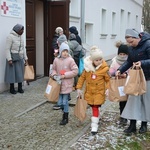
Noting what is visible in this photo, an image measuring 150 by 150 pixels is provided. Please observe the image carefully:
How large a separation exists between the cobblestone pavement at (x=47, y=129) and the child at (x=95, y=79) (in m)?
0.32

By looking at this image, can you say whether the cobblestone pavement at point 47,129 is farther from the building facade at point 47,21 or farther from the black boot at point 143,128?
the building facade at point 47,21

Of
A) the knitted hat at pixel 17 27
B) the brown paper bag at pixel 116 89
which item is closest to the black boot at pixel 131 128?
the brown paper bag at pixel 116 89

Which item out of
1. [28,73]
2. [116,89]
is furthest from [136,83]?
[28,73]

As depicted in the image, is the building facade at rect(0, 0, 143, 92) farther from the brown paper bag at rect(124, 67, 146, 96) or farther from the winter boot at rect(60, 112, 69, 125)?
the brown paper bag at rect(124, 67, 146, 96)

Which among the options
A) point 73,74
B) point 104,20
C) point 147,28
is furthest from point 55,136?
point 147,28

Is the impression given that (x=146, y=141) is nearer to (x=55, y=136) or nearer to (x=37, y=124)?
(x=55, y=136)

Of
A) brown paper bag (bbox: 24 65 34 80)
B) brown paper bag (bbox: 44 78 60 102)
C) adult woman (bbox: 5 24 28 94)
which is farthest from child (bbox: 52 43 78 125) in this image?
adult woman (bbox: 5 24 28 94)

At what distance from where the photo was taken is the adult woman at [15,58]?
7.31 m

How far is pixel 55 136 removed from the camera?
4660 mm

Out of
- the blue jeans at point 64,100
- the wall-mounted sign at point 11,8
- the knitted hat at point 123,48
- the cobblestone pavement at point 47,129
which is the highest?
the wall-mounted sign at point 11,8

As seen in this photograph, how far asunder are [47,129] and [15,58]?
2.92 meters

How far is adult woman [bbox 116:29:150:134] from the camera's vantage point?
4.41 m

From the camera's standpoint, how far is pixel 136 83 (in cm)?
418

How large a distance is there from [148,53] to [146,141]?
1266mm
